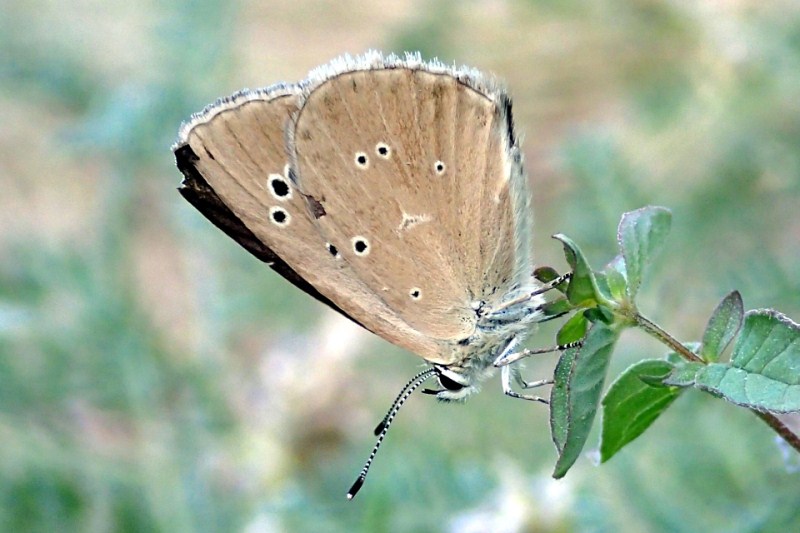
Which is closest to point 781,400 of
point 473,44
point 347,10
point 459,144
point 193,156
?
point 459,144

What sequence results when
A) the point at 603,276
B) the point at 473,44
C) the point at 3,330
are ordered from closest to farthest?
1. the point at 603,276
2. the point at 3,330
3. the point at 473,44

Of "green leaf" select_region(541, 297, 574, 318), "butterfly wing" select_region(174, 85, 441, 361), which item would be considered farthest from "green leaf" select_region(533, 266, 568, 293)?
"butterfly wing" select_region(174, 85, 441, 361)

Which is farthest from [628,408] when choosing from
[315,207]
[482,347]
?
[315,207]

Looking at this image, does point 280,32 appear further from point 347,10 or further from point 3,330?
point 3,330

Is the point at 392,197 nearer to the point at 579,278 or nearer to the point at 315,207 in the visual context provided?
the point at 315,207

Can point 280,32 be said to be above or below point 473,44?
above

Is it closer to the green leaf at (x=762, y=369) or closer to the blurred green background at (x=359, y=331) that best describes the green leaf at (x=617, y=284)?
the green leaf at (x=762, y=369)

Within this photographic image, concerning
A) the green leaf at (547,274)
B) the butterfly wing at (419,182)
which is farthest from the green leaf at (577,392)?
the butterfly wing at (419,182)
